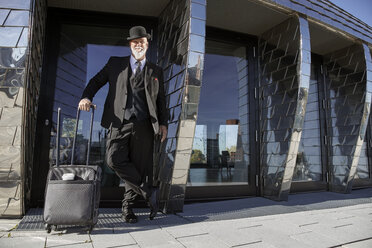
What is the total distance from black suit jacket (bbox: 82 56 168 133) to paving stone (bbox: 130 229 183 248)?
992mm

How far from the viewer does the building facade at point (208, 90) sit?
2.62m

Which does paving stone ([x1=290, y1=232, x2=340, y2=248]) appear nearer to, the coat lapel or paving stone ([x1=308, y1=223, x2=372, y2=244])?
paving stone ([x1=308, y1=223, x2=372, y2=244])

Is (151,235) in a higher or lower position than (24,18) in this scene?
lower

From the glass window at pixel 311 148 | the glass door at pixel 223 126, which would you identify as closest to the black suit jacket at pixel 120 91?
the glass door at pixel 223 126

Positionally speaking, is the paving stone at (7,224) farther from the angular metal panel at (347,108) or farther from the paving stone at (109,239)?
the angular metal panel at (347,108)

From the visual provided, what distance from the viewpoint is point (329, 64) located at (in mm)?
5324

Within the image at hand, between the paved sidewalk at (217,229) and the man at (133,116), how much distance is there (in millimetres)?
390

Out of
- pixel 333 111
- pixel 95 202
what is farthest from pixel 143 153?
pixel 333 111

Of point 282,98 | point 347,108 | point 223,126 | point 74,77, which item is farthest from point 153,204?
point 347,108

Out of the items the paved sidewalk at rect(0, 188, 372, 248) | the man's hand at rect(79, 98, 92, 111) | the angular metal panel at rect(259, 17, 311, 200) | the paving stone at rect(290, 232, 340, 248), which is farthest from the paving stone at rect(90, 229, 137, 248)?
the angular metal panel at rect(259, 17, 311, 200)

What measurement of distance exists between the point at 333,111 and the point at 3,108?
577 centimetres

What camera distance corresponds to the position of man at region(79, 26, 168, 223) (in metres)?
2.54

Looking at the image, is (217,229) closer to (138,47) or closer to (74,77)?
(138,47)

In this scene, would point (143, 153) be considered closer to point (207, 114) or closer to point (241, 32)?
point (207, 114)
